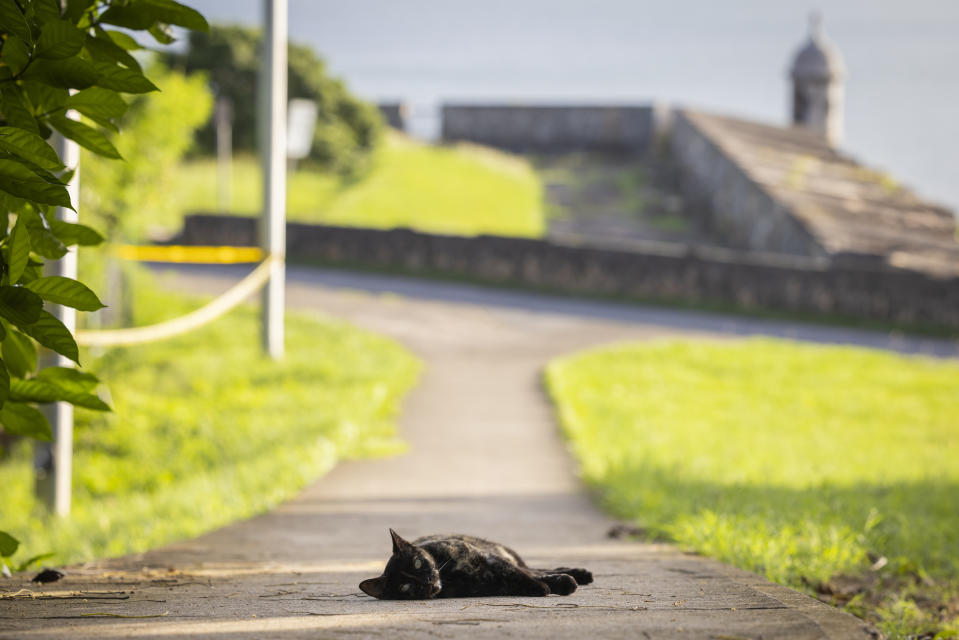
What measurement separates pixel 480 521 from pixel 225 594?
2.74 metres

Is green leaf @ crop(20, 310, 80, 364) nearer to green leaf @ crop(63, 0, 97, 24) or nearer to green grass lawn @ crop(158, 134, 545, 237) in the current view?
green leaf @ crop(63, 0, 97, 24)

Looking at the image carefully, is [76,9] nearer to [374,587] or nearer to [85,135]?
[85,135]

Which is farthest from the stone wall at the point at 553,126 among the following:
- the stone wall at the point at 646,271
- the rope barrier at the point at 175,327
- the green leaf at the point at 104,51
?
the green leaf at the point at 104,51

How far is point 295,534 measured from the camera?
5625 mm

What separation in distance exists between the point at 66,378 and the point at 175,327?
5.57m

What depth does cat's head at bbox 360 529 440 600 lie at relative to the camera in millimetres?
3346

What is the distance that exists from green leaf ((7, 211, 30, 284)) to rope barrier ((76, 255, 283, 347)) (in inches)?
184

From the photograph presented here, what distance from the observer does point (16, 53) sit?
2.83 m

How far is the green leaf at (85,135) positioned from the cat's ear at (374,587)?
1642mm

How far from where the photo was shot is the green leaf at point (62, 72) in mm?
2859

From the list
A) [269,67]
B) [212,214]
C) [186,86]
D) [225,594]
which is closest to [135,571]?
[225,594]

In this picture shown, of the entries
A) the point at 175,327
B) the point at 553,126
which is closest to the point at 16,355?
the point at 175,327

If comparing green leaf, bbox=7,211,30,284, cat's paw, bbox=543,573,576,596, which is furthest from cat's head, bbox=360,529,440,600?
green leaf, bbox=7,211,30,284

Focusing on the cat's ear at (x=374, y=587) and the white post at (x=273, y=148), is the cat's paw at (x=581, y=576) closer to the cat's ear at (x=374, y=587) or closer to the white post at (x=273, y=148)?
the cat's ear at (x=374, y=587)
